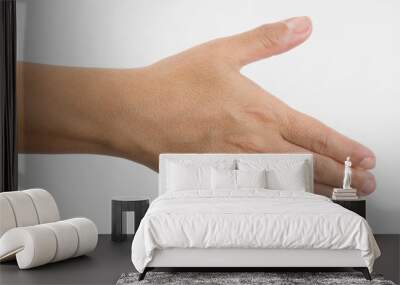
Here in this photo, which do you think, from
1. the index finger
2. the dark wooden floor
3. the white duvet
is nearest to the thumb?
the index finger

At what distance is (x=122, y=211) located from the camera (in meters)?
6.89

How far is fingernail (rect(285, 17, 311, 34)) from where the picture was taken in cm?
745

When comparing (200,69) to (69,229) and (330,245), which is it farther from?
(330,245)

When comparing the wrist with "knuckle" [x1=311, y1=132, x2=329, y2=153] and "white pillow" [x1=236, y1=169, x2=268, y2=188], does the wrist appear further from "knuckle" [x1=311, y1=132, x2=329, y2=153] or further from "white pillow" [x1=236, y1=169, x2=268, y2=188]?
"knuckle" [x1=311, y1=132, x2=329, y2=153]

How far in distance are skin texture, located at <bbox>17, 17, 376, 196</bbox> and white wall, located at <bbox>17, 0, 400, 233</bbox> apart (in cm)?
12

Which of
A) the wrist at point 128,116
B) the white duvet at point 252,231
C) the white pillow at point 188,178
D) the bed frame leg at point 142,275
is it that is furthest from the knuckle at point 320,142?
the bed frame leg at point 142,275

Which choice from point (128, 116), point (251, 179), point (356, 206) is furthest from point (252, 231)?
point (128, 116)

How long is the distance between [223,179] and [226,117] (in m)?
0.96

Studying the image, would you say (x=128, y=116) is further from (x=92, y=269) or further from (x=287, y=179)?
(x=92, y=269)

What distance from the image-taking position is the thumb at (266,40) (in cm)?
747

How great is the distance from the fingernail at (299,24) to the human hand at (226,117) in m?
0.01

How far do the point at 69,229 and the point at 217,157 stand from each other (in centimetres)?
211

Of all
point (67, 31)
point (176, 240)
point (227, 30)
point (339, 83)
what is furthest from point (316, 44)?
point (176, 240)

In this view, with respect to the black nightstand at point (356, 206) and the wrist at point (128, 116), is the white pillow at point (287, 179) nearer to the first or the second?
the black nightstand at point (356, 206)
